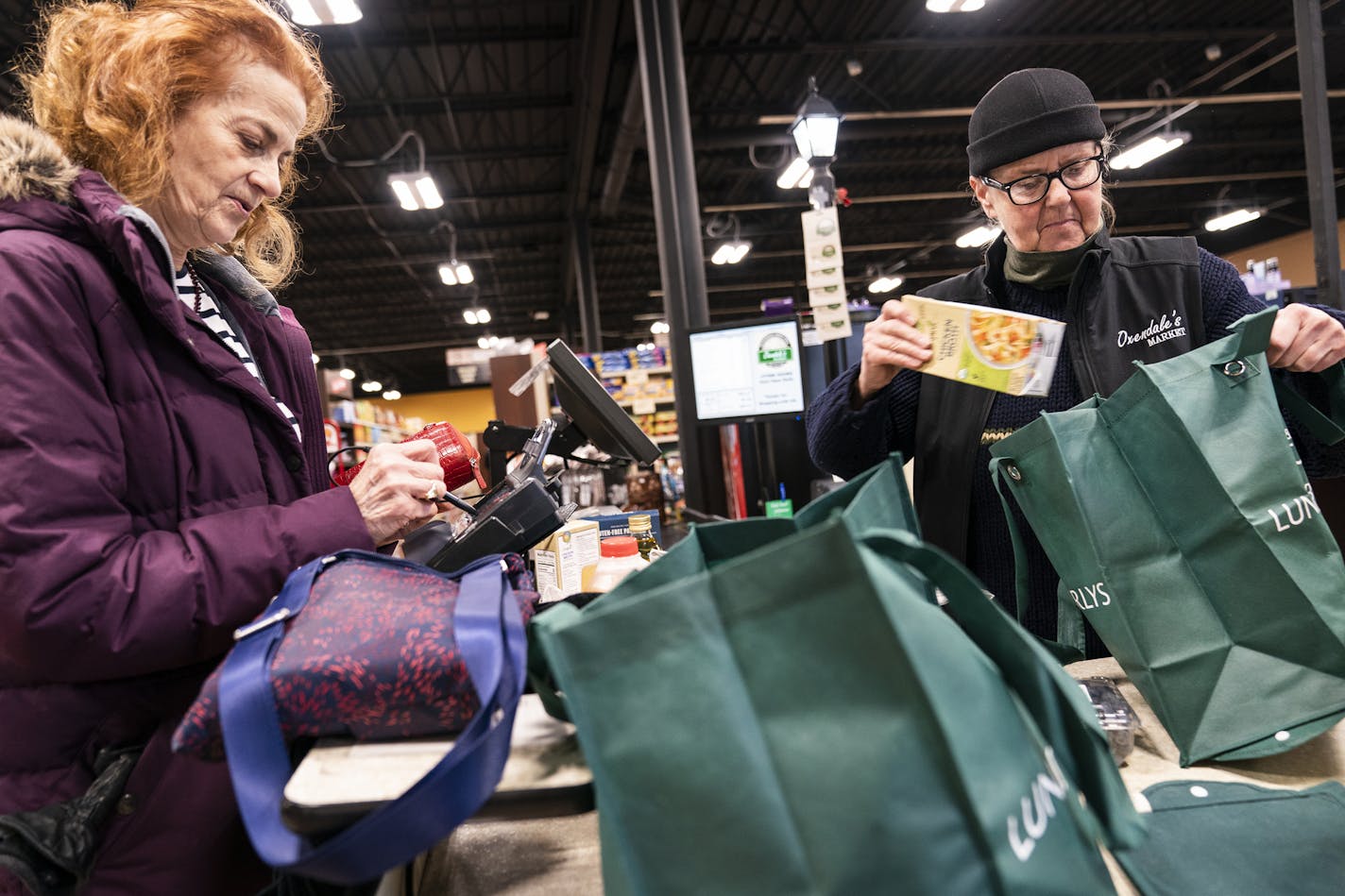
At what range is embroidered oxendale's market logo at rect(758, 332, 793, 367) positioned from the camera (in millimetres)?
3916

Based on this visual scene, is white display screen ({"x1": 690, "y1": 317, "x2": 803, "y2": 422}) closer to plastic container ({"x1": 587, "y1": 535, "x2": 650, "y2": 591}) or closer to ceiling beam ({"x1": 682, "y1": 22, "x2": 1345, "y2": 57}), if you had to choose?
plastic container ({"x1": 587, "y1": 535, "x2": 650, "y2": 591})

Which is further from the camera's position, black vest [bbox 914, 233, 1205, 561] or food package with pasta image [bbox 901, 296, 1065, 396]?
black vest [bbox 914, 233, 1205, 561]

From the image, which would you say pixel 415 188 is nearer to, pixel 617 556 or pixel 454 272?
pixel 454 272

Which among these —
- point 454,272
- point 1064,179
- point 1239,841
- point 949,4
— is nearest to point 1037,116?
point 1064,179

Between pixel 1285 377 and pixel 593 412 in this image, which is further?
pixel 593 412

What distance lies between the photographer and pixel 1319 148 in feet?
11.3

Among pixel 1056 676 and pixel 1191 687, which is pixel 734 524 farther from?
pixel 1191 687

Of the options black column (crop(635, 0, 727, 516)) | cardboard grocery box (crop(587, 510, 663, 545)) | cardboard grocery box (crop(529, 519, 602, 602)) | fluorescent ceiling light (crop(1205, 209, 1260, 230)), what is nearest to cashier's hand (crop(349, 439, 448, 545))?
cardboard grocery box (crop(529, 519, 602, 602))

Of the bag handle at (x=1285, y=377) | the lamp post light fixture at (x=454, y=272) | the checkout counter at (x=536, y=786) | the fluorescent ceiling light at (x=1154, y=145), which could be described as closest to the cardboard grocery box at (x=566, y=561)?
the checkout counter at (x=536, y=786)

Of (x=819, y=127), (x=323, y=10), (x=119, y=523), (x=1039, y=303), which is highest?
(x=323, y=10)

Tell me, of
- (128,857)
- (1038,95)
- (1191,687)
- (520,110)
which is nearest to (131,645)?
(128,857)

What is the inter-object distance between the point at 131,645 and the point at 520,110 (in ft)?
36.8

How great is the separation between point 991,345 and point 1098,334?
1.63ft

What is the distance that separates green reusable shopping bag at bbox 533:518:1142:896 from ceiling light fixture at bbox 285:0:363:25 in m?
5.78
